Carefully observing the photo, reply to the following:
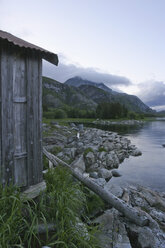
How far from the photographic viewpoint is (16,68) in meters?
4.43

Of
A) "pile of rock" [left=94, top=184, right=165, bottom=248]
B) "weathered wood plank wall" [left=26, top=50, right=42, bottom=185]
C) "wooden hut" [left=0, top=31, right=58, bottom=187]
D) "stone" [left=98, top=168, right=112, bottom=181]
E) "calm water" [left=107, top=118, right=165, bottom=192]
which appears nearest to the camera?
"wooden hut" [left=0, top=31, right=58, bottom=187]

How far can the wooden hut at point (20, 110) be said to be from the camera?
4230mm

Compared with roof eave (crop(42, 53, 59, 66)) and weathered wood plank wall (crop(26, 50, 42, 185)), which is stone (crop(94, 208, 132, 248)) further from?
roof eave (crop(42, 53, 59, 66))

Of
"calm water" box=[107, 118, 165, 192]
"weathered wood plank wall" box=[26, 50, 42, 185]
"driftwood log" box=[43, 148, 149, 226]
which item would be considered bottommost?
"calm water" box=[107, 118, 165, 192]

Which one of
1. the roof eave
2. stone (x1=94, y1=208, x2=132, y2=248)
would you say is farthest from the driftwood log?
the roof eave

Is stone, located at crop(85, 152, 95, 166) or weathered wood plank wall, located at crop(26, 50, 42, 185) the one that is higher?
weathered wood plank wall, located at crop(26, 50, 42, 185)

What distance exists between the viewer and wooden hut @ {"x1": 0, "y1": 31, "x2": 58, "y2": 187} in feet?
13.9

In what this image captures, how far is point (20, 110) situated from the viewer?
4.57 m

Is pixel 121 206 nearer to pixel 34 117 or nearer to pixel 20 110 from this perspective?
pixel 34 117

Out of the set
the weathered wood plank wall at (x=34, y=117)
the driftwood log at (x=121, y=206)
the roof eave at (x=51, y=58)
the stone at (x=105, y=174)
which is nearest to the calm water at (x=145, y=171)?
the stone at (x=105, y=174)

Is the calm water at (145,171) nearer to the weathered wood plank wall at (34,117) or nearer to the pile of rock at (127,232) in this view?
the pile of rock at (127,232)

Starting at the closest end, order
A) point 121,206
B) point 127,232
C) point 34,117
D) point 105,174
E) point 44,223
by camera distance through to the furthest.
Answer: point 44,223, point 34,117, point 127,232, point 121,206, point 105,174

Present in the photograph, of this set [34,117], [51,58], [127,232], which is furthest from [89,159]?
[51,58]

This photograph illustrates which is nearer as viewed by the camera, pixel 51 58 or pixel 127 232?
pixel 51 58
